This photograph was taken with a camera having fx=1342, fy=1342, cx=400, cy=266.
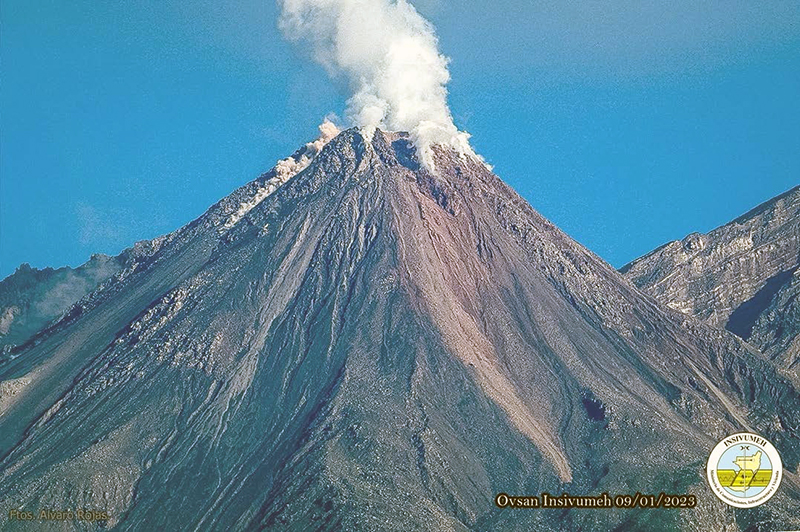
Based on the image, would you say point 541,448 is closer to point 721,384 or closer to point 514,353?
point 514,353

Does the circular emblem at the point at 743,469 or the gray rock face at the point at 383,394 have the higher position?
the gray rock face at the point at 383,394

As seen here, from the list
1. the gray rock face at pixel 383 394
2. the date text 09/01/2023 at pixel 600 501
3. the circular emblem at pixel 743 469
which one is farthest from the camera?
the gray rock face at pixel 383 394

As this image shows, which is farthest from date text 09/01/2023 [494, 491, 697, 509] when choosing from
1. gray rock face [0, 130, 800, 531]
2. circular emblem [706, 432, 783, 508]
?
circular emblem [706, 432, 783, 508]

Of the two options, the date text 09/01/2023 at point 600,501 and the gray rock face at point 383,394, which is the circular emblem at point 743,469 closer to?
the gray rock face at point 383,394

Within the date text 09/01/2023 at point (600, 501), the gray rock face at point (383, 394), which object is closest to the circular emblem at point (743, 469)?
the gray rock face at point (383, 394)

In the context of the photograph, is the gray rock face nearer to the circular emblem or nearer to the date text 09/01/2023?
the date text 09/01/2023

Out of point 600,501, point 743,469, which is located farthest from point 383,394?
point 743,469

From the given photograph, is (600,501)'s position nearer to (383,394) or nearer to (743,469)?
(383,394)
